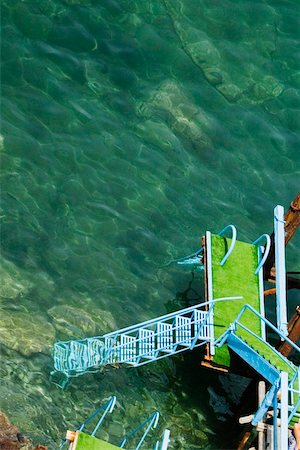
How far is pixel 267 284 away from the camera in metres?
26.5

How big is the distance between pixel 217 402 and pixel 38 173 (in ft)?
24.7

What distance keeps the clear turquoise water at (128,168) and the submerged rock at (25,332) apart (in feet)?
0.09

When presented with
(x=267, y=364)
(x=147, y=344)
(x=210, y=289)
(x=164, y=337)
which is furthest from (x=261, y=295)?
(x=147, y=344)

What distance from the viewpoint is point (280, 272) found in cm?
2311

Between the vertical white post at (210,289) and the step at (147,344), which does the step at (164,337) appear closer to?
the step at (147,344)

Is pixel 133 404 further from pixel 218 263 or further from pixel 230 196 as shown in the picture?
pixel 230 196

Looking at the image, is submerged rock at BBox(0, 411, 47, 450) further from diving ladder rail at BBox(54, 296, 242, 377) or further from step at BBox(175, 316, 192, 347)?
step at BBox(175, 316, 192, 347)

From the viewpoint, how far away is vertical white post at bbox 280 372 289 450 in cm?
1919

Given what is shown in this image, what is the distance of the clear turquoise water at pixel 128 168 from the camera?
78.0 feet

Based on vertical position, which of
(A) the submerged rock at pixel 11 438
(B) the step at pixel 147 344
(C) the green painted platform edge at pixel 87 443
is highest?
(B) the step at pixel 147 344

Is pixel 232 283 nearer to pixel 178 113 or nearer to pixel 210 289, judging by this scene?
pixel 210 289

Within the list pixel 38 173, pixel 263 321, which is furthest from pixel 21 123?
pixel 263 321

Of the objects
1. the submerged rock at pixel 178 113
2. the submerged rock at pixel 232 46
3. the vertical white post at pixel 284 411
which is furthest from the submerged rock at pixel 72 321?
the submerged rock at pixel 232 46

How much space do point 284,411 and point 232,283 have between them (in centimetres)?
479
